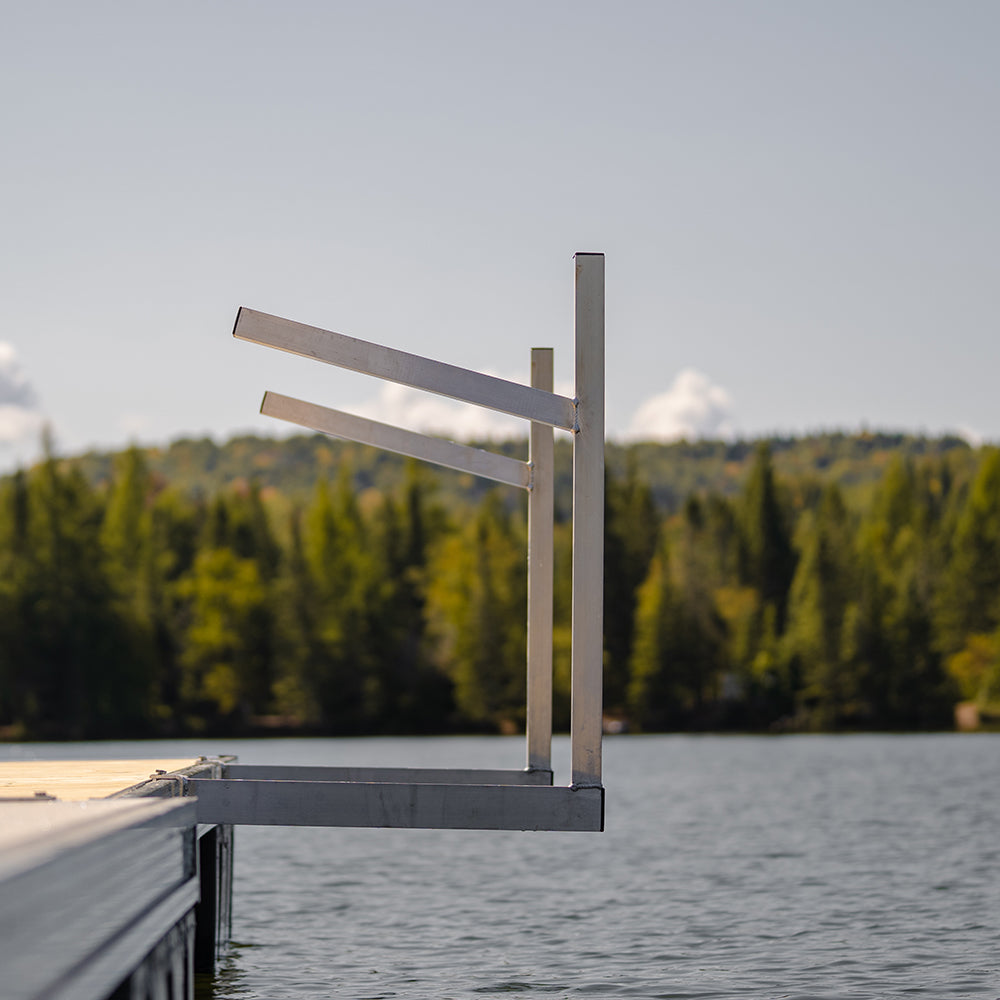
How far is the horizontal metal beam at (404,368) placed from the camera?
967cm

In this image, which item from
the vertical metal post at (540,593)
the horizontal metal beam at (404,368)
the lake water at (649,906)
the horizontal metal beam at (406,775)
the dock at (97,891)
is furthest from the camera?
the lake water at (649,906)

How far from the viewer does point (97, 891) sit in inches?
234

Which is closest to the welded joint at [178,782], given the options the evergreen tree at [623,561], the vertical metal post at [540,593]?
the vertical metal post at [540,593]

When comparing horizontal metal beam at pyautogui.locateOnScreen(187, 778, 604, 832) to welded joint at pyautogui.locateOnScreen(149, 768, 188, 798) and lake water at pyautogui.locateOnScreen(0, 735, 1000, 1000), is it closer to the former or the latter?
welded joint at pyautogui.locateOnScreen(149, 768, 188, 798)

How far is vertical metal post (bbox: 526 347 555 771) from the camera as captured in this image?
1177 cm

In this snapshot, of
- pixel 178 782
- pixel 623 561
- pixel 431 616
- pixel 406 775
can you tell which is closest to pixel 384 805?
pixel 178 782

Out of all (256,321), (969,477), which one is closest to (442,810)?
(256,321)

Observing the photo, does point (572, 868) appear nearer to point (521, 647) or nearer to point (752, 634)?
point (521, 647)

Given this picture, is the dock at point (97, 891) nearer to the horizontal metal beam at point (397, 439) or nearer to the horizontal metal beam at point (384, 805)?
the horizontal metal beam at point (384, 805)

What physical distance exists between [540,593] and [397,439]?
66.1 inches

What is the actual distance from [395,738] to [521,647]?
8.89m

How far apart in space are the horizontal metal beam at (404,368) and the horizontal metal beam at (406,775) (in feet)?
11.1

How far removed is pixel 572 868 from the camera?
2370 cm

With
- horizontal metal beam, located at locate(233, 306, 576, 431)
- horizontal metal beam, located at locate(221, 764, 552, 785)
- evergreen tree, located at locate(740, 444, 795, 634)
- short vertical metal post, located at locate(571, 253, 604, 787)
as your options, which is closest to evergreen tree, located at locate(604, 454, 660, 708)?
evergreen tree, located at locate(740, 444, 795, 634)
